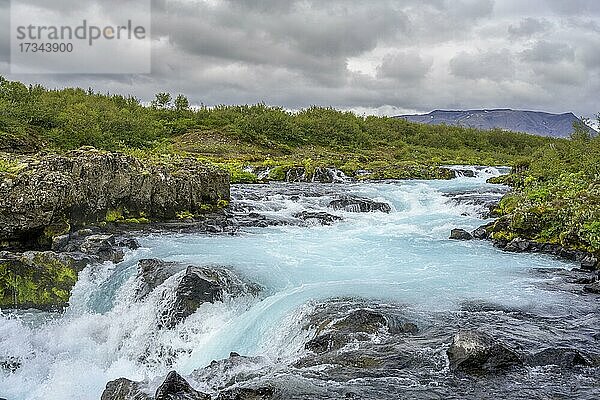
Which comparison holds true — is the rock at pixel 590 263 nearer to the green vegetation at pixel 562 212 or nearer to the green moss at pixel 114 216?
the green vegetation at pixel 562 212

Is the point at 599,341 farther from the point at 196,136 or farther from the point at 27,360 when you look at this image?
the point at 196,136

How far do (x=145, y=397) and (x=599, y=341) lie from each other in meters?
9.39

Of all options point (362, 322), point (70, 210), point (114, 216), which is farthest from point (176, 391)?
point (114, 216)

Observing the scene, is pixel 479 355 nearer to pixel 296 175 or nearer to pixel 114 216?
pixel 114 216

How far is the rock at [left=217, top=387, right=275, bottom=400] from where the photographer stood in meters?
8.59

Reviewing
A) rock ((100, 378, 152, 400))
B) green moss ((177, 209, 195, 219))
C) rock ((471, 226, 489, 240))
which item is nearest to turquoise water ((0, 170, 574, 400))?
rock ((471, 226, 489, 240))

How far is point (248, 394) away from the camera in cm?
873

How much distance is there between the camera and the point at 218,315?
13672mm

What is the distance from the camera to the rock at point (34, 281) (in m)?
15.0

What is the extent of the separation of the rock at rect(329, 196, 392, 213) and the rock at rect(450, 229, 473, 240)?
7.36 meters

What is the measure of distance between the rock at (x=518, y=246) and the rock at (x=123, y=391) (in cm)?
1582

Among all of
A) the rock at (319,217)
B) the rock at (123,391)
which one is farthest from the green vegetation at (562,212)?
the rock at (123,391)

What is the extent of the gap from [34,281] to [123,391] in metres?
7.65

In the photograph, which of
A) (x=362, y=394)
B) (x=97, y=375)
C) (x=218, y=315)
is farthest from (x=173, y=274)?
(x=362, y=394)
